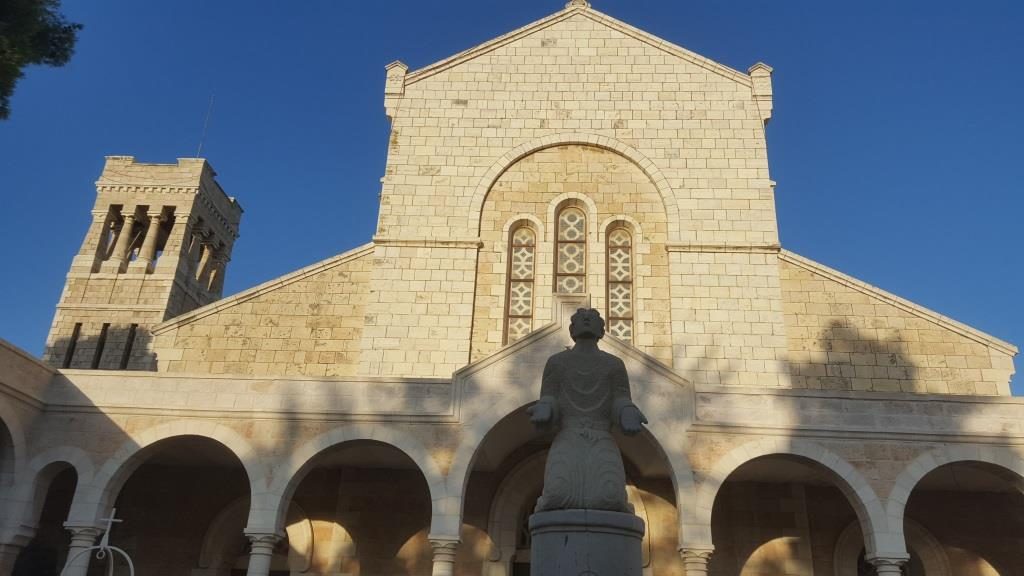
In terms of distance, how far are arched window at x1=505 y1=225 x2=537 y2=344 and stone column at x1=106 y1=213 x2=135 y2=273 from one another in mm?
16041

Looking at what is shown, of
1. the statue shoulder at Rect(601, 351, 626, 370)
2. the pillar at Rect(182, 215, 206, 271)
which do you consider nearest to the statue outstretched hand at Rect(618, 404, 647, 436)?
the statue shoulder at Rect(601, 351, 626, 370)

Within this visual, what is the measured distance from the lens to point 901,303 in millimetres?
14578

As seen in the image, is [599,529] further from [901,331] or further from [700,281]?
[901,331]

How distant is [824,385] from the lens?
1423 centimetres

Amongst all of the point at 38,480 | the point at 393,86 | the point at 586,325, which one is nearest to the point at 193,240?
the point at 393,86

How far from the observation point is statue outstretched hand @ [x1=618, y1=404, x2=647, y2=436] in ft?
20.5

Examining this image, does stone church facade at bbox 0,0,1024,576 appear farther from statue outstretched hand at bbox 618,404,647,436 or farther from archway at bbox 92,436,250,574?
statue outstretched hand at bbox 618,404,647,436

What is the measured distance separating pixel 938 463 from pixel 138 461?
38.5 ft

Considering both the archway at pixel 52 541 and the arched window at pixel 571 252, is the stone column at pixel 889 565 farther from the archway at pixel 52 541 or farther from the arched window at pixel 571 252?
the archway at pixel 52 541

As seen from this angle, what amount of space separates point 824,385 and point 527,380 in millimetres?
6157

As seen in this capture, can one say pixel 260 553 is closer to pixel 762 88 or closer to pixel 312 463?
pixel 312 463

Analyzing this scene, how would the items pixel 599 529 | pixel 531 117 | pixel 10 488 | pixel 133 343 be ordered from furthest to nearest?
pixel 133 343 → pixel 531 117 → pixel 10 488 → pixel 599 529

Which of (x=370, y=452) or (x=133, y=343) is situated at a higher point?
(x=133, y=343)

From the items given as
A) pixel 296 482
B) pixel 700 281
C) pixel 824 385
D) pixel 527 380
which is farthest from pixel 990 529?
pixel 296 482
